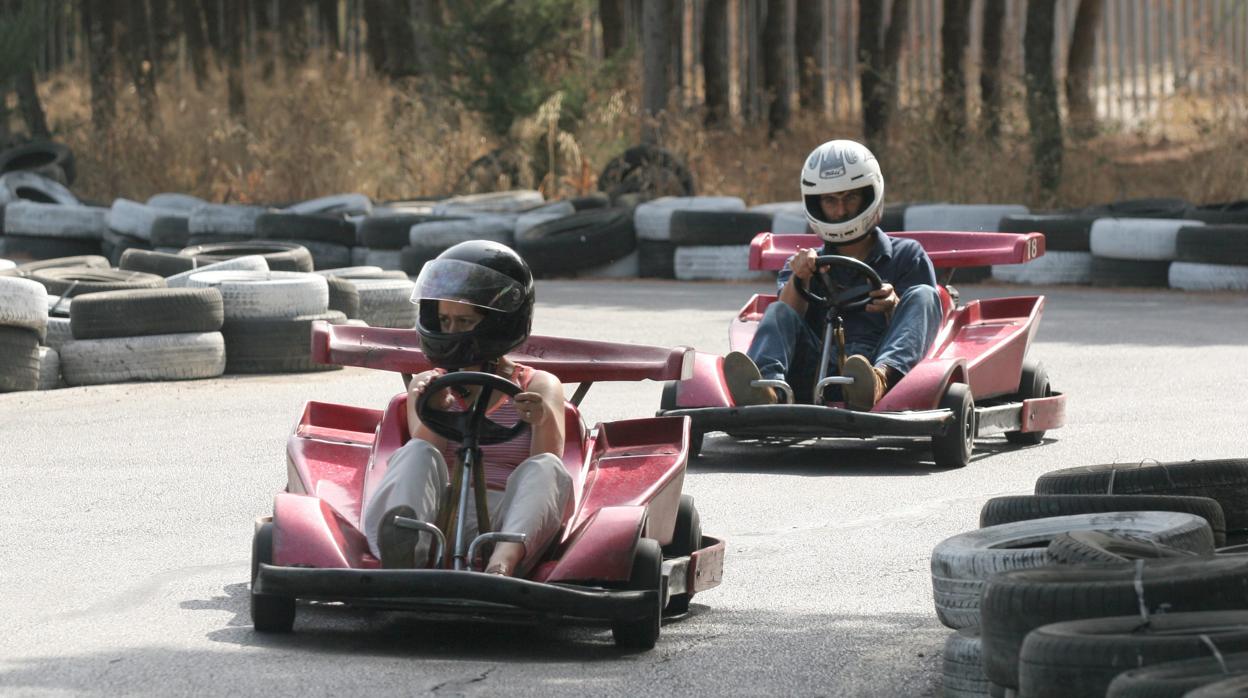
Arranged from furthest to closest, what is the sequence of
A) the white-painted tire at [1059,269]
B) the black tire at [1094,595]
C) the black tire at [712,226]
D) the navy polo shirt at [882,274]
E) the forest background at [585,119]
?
the forest background at [585,119] → the black tire at [712,226] → the white-painted tire at [1059,269] → the navy polo shirt at [882,274] → the black tire at [1094,595]

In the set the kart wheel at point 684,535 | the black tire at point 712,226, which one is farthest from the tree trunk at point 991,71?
the kart wheel at point 684,535

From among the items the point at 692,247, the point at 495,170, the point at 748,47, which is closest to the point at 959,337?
the point at 692,247

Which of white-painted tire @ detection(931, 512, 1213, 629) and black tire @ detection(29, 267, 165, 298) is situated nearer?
white-painted tire @ detection(931, 512, 1213, 629)

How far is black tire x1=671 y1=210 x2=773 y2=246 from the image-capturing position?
17.3 m

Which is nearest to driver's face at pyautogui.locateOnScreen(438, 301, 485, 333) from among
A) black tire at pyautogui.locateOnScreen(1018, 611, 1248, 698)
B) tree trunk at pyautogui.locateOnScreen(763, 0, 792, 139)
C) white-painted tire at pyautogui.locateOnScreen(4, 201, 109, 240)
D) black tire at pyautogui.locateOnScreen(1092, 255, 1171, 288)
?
black tire at pyautogui.locateOnScreen(1018, 611, 1248, 698)

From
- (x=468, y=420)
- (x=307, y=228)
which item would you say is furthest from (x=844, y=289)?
(x=307, y=228)

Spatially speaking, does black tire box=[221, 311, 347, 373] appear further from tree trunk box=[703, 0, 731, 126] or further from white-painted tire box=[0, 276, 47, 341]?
tree trunk box=[703, 0, 731, 126]

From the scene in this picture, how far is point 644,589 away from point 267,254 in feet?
29.0

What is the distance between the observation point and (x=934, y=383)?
307 inches

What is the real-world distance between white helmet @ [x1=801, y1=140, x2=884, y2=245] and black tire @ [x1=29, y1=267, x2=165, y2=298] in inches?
173

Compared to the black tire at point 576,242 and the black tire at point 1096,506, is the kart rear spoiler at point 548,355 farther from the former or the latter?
the black tire at point 576,242

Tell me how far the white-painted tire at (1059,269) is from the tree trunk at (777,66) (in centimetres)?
1177

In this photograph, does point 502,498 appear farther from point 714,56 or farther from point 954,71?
point 714,56

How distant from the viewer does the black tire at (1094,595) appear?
12.2 feet
